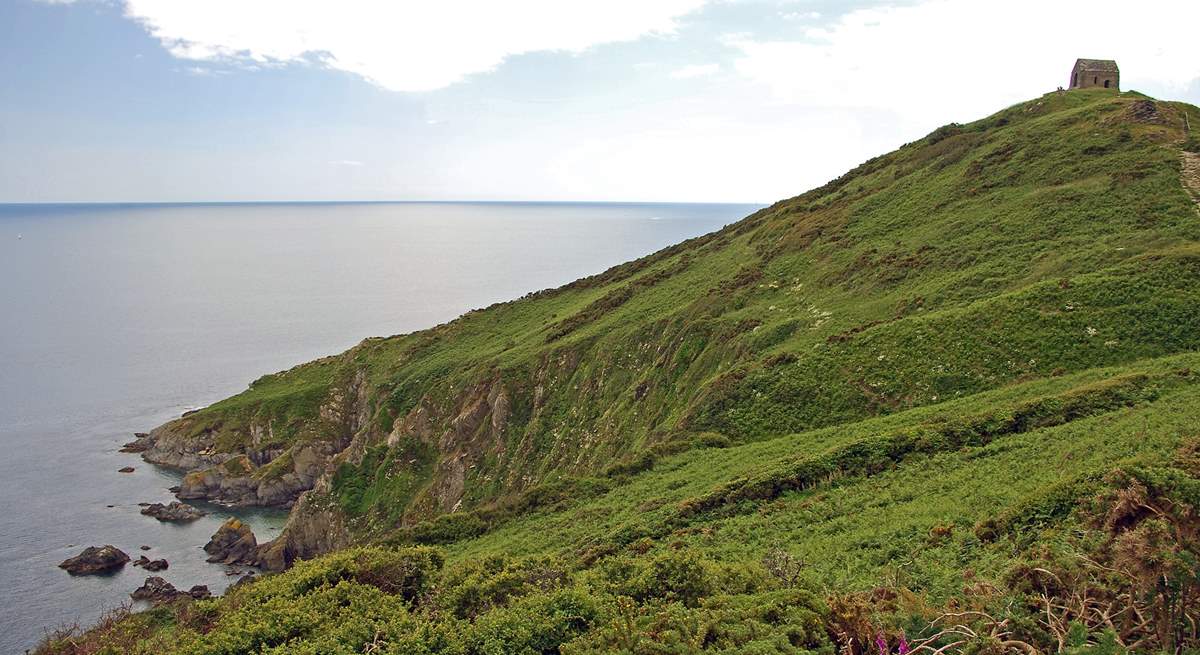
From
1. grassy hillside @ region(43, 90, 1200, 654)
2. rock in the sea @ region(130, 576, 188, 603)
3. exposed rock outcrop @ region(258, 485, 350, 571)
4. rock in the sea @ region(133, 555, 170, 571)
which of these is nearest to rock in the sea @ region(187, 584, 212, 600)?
rock in the sea @ region(130, 576, 188, 603)

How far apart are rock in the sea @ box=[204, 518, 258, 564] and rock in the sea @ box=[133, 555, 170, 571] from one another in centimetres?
366

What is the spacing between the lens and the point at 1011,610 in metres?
11.8

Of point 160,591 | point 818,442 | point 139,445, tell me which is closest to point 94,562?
point 160,591

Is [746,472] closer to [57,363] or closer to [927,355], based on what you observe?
[927,355]

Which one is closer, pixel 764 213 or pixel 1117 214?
pixel 1117 214

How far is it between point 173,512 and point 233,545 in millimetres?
12697

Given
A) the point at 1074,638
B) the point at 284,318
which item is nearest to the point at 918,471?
the point at 1074,638

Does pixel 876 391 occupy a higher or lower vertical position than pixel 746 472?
higher

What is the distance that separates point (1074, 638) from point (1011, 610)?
2.06m

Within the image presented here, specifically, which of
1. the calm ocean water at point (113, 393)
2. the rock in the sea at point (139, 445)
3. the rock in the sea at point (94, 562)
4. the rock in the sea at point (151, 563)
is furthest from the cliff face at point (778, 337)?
the rock in the sea at point (94, 562)

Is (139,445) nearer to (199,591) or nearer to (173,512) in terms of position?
(173,512)

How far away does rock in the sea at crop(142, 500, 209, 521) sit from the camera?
2857 inches

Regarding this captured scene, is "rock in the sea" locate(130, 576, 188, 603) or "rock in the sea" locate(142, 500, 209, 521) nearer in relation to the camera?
"rock in the sea" locate(130, 576, 188, 603)

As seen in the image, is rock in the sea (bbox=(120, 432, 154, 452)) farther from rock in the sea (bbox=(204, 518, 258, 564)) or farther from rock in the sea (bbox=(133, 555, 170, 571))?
rock in the sea (bbox=(133, 555, 170, 571))
